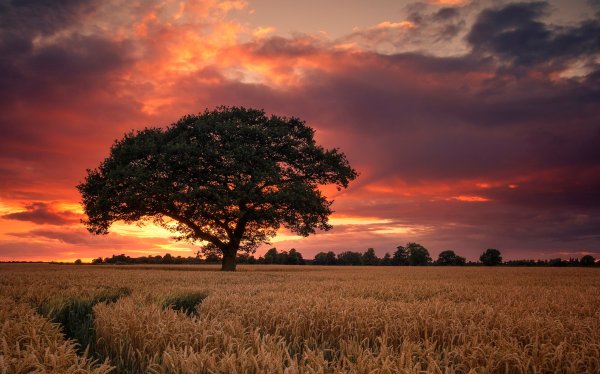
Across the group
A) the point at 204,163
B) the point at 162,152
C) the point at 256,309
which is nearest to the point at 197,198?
the point at 204,163

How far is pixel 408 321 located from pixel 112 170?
29658 millimetres

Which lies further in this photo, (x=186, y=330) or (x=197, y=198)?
(x=197, y=198)

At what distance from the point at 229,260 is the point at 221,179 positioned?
7.34 m

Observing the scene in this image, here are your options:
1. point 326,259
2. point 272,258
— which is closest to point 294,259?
point 272,258

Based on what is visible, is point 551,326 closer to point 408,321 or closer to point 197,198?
point 408,321

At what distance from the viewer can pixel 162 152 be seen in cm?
3200

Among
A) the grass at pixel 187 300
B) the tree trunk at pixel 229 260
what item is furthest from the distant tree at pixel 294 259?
the grass at pixel 187 300

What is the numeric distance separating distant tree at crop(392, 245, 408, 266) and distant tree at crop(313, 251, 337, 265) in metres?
18.9

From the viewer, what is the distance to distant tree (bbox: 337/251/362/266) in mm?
103713

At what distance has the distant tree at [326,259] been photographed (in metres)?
102

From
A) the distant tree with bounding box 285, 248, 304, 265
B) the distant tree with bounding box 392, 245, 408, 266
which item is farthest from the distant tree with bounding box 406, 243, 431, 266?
the distant tree with bounding box 285, 248, 304, 265

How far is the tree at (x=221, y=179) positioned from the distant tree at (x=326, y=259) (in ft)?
225

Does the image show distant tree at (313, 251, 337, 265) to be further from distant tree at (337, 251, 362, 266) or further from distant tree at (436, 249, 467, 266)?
distant tree at (436, 249, 467, 266)

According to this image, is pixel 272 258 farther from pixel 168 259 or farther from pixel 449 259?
pixel 449 259
